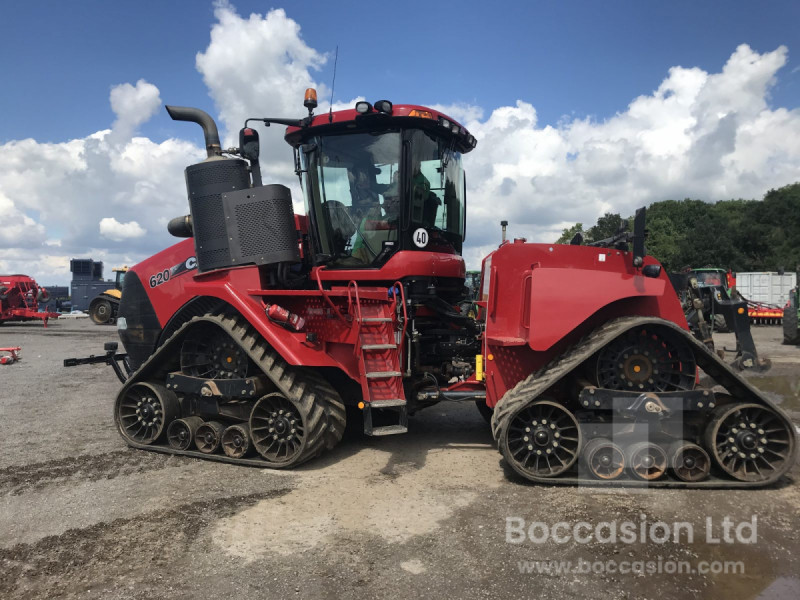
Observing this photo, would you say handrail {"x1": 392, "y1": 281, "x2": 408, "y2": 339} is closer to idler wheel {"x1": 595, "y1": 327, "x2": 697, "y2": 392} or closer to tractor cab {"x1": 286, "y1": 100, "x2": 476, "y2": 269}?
tractor cab {"x1": 286, "y1": 100, "x2": 476, "y2": 269}

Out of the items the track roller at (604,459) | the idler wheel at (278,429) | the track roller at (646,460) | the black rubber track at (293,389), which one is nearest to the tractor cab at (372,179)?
the black rubber track at (293,389)

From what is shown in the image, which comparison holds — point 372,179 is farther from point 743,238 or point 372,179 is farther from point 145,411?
point 743,238

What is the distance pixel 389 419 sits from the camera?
6625mm

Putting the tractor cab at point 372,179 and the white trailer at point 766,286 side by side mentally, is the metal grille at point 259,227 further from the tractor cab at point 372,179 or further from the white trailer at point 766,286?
the white trailer at point 766,286

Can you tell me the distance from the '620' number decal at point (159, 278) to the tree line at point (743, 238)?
40.6m

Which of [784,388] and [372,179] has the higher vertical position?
[372,179]

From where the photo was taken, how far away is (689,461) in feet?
14.4

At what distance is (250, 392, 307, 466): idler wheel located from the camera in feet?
16.4

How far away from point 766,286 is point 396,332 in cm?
3221

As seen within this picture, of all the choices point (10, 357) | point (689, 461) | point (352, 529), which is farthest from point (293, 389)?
point (10, 357)

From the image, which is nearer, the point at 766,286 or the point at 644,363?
the point at 644,363

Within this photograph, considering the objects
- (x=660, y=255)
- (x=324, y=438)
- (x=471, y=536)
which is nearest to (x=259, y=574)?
(x=471, y=536)

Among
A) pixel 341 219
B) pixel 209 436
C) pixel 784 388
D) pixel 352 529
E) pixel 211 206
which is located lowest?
pixel 352 529

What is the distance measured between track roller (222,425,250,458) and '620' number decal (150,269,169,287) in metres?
1.91
